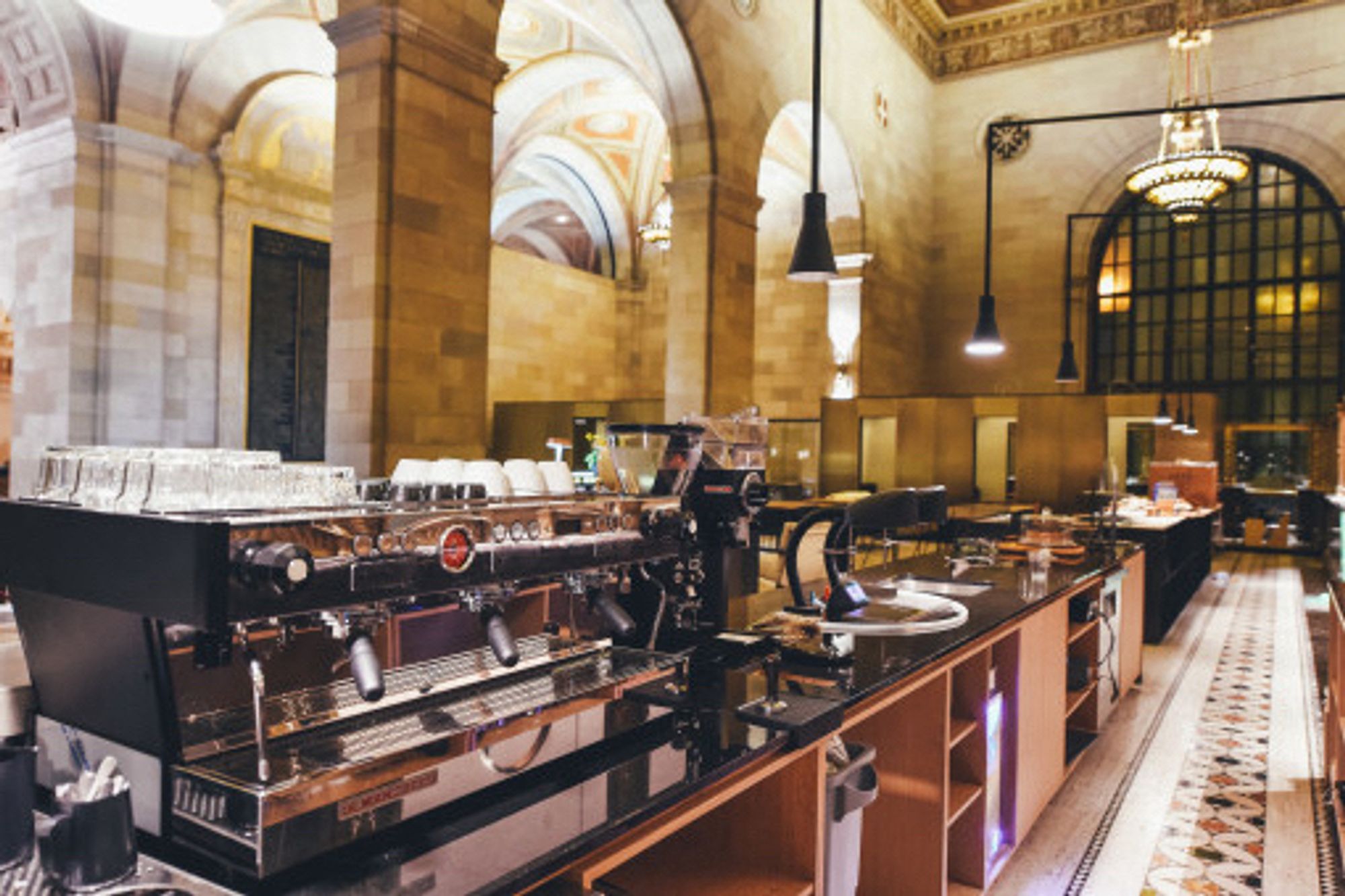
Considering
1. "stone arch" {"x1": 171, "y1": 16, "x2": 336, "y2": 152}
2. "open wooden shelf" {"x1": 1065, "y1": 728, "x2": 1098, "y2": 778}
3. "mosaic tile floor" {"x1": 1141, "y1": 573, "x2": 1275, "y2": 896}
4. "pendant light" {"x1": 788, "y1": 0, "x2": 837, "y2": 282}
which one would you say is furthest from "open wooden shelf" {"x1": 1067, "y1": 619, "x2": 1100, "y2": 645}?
"stone arch" {"x1": 171, "y1": 16, "x2": 336, "y2": 152}

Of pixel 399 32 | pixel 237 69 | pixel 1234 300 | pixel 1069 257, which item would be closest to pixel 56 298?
pixel 237 69

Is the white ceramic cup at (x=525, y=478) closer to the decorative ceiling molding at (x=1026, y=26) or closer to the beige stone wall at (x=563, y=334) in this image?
the beige stone wall at (x=563, y=334)

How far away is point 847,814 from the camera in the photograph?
84.2 inches

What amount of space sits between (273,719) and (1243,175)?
1264cm

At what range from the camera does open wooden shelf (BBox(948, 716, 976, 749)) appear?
2.83 meters

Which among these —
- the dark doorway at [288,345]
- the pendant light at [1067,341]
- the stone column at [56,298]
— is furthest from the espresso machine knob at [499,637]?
the pendant light at [1067,341]

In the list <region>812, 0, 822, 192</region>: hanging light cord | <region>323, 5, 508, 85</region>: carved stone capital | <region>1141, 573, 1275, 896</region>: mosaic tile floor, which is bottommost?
<region>1141, 573, 1275, 896</region>: mosaic tile floor

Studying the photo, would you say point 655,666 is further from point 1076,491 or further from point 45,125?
point 1076,491

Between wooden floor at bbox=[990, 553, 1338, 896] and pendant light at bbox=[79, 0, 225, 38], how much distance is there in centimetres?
393

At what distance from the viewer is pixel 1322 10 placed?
44.4ft

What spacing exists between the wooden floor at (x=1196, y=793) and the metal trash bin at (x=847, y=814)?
1.40 m

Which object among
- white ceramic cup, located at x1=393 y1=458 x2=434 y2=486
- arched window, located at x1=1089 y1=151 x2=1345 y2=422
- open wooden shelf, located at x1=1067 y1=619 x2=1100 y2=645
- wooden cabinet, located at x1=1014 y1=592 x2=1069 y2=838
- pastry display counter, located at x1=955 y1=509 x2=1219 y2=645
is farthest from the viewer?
arched window, located at x1=1089 y1=151 x2=1345 y2=422

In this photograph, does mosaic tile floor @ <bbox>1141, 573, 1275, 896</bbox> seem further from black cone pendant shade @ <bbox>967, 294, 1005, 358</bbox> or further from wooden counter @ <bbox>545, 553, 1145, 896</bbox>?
black cone pendant shade @ <bbox>967, 294, 1005, 358</bbox>

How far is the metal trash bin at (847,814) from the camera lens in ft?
6.85
